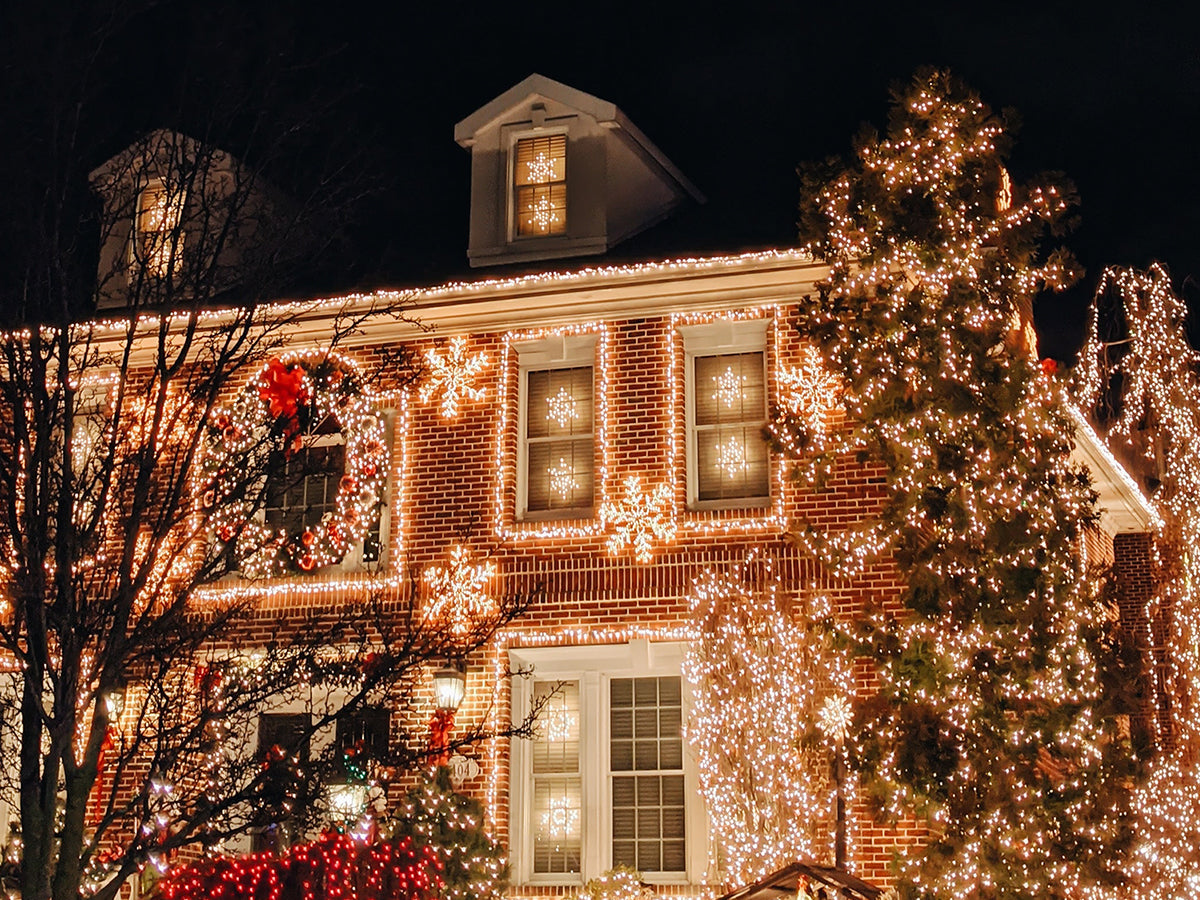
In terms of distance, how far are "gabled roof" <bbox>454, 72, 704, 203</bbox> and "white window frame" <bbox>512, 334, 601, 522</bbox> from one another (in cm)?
272

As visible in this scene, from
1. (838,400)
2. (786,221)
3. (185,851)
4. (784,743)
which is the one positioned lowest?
(185,851)

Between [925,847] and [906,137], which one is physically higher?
[906,137]

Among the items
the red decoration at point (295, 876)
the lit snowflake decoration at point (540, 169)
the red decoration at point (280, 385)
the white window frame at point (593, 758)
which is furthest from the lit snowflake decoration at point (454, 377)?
the red decoration at point (295, 876)

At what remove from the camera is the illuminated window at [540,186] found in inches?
619

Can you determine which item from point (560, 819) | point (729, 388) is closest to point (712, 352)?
point (729, 388)

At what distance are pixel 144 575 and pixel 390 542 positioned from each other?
239 inches

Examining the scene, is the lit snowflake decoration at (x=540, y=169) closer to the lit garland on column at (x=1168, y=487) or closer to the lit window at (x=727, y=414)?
the lit window at (x=727, y=414)

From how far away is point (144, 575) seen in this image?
8398mm

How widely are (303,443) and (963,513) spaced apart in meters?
5.57

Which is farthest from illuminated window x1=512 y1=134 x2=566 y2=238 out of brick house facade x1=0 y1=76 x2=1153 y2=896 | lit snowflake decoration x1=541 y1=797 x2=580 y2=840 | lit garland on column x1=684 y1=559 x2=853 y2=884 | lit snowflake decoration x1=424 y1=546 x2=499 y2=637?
lit snowflake decoration x1=541 y1=797 x2=580 y2=840

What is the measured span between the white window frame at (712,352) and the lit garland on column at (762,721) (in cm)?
113

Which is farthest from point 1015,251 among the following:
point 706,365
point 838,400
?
point 706,365

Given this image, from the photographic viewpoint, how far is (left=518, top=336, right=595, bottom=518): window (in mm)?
14258

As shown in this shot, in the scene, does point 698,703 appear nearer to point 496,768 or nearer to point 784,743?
point 784,743
